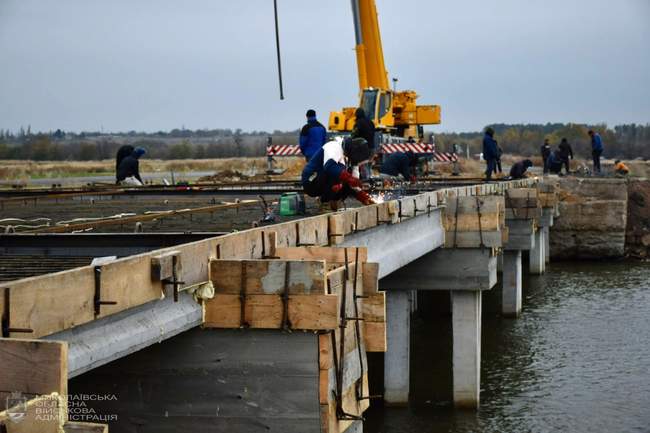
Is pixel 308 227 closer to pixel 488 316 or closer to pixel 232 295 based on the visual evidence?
pixel 232 295

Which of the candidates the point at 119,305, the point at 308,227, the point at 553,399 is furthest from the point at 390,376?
the point at 119,305

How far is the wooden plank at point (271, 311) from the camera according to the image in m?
8.10

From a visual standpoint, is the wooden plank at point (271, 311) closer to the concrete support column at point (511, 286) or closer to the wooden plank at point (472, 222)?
the wooden plank at point (472, 222)

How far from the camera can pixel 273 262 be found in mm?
8141

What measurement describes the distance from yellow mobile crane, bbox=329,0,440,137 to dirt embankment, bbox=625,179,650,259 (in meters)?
8.30

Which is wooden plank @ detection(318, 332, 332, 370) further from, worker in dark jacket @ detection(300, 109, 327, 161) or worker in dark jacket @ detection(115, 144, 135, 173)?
worker in dark jacket @ detection(115, 144, 135, 173)

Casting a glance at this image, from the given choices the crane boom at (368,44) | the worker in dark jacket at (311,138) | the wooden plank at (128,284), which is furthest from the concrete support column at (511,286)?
the wooden plank at (128,284)

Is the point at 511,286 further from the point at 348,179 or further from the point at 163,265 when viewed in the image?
the point at 163,265

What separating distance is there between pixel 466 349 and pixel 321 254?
951 centimetres

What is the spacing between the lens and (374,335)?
9188 millimetres

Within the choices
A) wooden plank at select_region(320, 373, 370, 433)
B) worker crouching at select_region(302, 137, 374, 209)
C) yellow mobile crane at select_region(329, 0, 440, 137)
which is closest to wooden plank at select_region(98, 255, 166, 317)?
wooden plank at select_region(320, 373, 370, 433)

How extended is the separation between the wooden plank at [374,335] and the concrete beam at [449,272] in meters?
8.96

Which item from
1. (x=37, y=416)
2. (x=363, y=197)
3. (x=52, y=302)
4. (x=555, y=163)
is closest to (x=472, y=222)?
(x=363, y=197)

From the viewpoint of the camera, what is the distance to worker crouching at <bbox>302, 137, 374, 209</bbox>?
13.4 m
